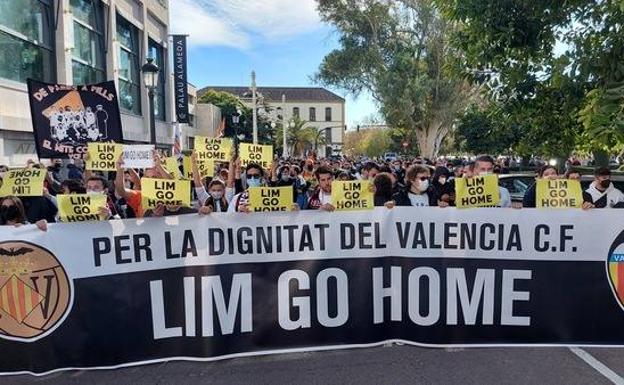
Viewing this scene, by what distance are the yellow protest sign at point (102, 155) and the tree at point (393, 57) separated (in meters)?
24.9

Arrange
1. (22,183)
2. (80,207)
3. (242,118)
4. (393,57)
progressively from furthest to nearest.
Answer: (242,118) → (393,57) → (22,183) → (80,207)

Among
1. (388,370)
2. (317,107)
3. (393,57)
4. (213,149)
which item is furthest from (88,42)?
(317,107)

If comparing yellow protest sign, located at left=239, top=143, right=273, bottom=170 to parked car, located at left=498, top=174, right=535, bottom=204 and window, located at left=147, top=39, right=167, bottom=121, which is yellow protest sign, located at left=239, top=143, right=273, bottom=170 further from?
window, located at left=147, top=39, right=167, bottom=121

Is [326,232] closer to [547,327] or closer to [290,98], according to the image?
[547,327]

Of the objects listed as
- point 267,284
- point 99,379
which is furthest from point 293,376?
point 99,379

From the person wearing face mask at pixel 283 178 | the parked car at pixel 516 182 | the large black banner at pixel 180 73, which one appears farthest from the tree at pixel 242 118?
the parked car at pixel 516 182

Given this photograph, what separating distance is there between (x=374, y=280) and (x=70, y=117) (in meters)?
4.19

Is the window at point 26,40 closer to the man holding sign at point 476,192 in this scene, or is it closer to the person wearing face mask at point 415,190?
the person wearing face mask at point 415,190

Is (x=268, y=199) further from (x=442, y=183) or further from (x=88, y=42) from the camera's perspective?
(x=88, y=42)

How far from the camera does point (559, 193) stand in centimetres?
452

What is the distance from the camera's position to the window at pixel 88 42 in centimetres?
2092

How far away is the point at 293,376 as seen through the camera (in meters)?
4.39

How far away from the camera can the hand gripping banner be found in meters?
4.14

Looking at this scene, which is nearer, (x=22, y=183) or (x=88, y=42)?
(x=22, y=183)
